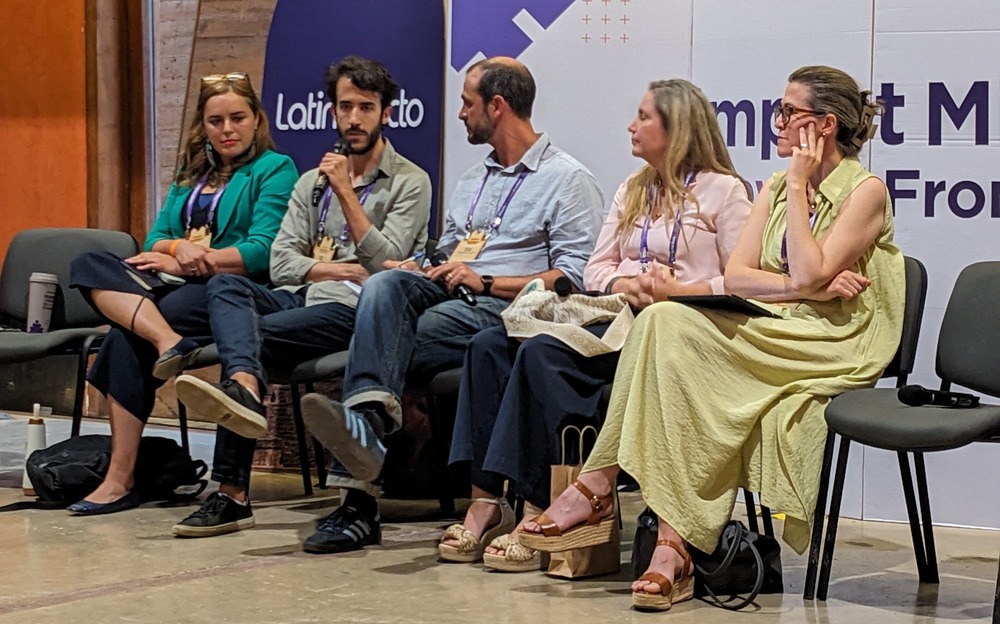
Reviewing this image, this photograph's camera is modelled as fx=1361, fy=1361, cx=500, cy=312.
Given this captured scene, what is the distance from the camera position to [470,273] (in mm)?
4023

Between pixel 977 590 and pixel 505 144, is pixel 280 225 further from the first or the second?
pixel 977 590

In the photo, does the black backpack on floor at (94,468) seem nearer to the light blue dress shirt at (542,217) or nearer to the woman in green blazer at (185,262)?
the woman in green blazer at (185,262)

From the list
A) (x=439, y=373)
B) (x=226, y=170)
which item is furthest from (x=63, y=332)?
(x=439, y=373)

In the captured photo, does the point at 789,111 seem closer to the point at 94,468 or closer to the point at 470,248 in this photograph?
the point at 470,248

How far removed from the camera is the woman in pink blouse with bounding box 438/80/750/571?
3.54m

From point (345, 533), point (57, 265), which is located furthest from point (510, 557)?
point (57, 265)

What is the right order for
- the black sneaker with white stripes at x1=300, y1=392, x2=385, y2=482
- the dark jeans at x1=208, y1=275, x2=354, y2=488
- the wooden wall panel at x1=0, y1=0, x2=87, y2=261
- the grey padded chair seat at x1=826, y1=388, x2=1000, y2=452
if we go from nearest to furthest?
the grey padded chair seat at x1=826, y1=388, x2=1000, y2=452 < the black sneaker with white stripes at x1=300, y1=392, x2=385, y2=482 < the dark jeans at x1=208, y1=275, x2=354, y2=488 < the wooden wall panel at x1=0, y1=0, x2=87, y2=261

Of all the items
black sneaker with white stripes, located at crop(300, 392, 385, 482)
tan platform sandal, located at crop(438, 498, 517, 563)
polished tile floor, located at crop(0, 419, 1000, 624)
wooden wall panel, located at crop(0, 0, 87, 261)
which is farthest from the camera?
wooden wall panel, located at crop(0, 0, 87, 261)

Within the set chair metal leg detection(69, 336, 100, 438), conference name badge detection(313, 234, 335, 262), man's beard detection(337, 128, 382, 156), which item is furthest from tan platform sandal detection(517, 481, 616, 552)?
chair metal leg detection(69, 336, 100, 438)

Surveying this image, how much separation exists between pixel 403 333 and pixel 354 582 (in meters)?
0.78

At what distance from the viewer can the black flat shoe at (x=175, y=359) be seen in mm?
4066

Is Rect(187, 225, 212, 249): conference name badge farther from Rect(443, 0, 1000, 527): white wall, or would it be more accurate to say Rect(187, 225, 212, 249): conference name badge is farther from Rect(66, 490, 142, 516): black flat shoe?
Rect(443, 0, 1000, 527): white wall

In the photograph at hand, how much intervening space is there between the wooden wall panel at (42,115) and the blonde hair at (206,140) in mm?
2011

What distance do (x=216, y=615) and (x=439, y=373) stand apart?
45.2 inches
